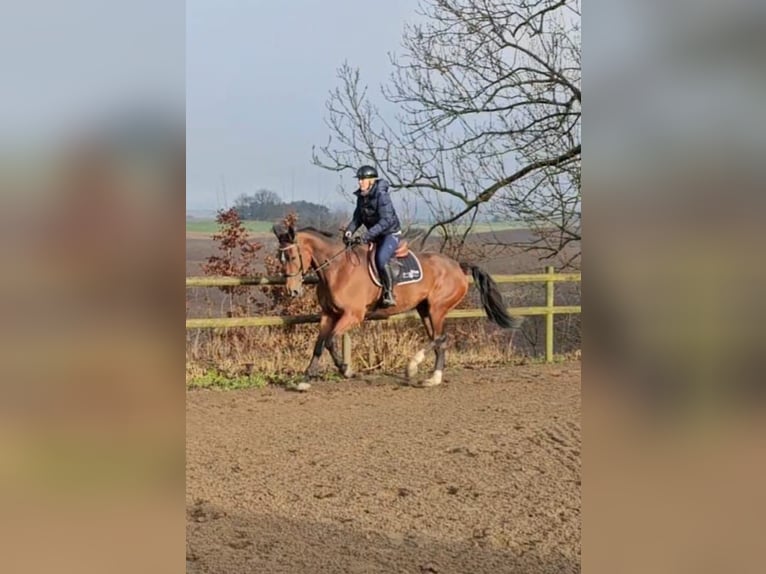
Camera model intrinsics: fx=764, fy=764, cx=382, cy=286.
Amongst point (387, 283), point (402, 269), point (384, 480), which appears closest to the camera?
point (384, 480)

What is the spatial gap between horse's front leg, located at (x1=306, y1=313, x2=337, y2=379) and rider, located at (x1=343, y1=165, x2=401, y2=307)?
16.7 inches

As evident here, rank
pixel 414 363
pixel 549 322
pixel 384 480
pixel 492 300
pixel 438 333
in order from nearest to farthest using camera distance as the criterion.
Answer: pixel 384 480, pixel 414 363, pixel 438 333, pixel 492 300, pixel 549 322

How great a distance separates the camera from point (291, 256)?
5.50 meters

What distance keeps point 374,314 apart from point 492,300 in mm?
975

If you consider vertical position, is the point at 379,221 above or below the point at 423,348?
above

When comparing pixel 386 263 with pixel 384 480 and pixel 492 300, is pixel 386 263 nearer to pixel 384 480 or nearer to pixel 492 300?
pixel 492 300

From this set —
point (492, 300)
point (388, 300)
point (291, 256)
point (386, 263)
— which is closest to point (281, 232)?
point (291, 256)

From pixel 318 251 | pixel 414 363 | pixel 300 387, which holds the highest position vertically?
pixel 318 251

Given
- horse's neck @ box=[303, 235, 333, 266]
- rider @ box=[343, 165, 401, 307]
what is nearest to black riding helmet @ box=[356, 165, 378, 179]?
rider @ box=[343, 165, 401, 307]

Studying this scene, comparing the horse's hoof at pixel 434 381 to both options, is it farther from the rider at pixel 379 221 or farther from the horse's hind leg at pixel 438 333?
the rider at pixel 379 221

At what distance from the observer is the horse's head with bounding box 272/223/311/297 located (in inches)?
216

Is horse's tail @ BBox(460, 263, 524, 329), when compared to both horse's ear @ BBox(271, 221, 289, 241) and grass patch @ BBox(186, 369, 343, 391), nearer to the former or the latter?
grass patch @ BBox(186, 369, 343, 391)
